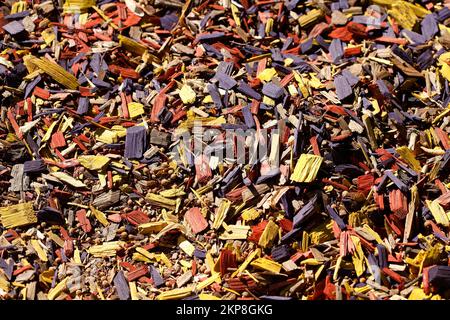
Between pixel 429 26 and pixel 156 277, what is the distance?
2.05 m

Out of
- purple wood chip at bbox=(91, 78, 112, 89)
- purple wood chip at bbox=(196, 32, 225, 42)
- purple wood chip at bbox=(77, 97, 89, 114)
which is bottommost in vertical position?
purple wood chip at bbox=(77, 97, 89, 114)

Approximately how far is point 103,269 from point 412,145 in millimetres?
1619

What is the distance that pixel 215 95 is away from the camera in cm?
323

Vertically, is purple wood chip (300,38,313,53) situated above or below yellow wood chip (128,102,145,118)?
above

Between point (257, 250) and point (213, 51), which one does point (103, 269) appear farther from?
point (213, 51)

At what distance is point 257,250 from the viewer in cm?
291

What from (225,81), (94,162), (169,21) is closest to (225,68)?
(225,81)

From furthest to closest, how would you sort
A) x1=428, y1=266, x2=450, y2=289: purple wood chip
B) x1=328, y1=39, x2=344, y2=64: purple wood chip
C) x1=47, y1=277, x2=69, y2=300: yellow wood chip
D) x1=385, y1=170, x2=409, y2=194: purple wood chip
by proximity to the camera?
1. x1=328, y1=39, x2=344, y2=64: purple wood chip
2. x1=385, y1=170, x2=409, y2=194: purple wood chip
3. x1=47, y1=277, x2=69, y2=300: yellow wood chip
4. x1=428, y1=266, x2=450, y2=289: purple wood chip

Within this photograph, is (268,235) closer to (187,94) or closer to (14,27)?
(187,94)

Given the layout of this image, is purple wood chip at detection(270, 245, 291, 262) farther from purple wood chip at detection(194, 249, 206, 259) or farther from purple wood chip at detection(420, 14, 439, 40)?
purple wood chip at detection(420, 14, 439, 40)

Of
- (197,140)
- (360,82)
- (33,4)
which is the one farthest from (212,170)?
(33,4)

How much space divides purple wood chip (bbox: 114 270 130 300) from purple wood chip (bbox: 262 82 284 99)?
44.8 inches

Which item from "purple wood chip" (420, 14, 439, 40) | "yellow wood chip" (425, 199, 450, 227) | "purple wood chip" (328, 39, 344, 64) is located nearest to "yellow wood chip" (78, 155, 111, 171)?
"purple wood chip" (328, 39, 344, 64)

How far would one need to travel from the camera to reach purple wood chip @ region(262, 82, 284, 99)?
125 inches
